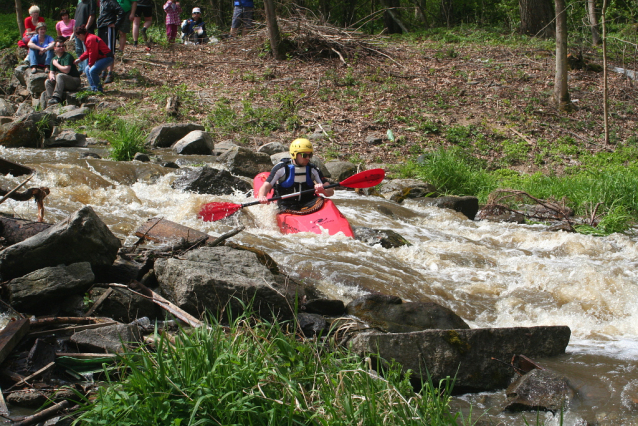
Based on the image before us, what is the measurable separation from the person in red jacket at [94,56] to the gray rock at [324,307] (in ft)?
31.6

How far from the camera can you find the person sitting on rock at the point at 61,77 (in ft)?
36.1

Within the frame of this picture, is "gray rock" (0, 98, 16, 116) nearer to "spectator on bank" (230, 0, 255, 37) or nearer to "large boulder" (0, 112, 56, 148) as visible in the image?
"large boulder" (0, 112, 56, 148)

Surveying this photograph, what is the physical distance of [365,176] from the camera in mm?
6496

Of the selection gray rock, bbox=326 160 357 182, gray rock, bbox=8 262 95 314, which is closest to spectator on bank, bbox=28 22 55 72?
gray rock, bbox=326 160 357 182

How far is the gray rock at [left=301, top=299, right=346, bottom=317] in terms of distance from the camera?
317 centimetres

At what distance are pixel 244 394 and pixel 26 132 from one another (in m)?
7.92

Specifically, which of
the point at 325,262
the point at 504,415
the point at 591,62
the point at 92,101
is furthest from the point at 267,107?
the point at 504,415

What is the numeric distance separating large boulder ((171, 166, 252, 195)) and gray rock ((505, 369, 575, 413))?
16.4 ft

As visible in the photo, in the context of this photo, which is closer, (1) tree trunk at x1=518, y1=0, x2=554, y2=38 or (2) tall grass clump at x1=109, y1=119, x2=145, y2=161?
(2) tall grass clump at x1=109, y1=119, x2=145, y2=161

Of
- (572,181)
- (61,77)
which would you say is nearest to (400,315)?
(572,181)

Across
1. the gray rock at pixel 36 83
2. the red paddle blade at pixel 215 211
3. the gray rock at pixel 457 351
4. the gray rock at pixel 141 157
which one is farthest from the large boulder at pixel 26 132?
the gray rock at pixel 457 351

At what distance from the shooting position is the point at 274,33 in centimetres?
1303

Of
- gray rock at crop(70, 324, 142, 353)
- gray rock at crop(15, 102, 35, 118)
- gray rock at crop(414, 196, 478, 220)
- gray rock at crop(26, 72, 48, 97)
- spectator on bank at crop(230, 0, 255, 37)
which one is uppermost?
spectator on bank at crop(230, 0, 255, 37)

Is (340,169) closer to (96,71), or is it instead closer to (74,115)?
(74,115)
